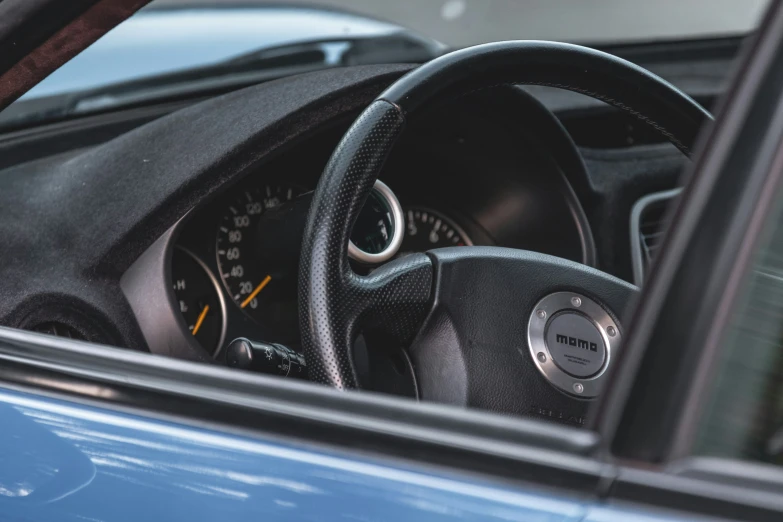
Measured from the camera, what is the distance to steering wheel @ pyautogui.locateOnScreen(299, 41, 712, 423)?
54.4 inches

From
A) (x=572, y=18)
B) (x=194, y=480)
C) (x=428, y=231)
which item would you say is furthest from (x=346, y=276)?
(x=572, y=18)

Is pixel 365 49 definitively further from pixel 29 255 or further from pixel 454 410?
pixel 454 410

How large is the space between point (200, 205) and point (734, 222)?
3.52 feet

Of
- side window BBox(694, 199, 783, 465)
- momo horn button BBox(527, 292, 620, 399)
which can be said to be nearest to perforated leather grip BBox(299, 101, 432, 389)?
momo horn button BBox(527, 292, 620, 399)

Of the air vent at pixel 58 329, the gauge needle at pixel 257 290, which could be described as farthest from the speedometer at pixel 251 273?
the air vent at pixel 58 329

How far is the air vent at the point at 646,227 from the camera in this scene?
7.46ft

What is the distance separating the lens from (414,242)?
2102 millimetres

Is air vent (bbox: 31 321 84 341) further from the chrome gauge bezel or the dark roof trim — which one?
the chrome gauge bezel

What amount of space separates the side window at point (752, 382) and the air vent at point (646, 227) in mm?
1350

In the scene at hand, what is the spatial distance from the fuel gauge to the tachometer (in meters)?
0.36

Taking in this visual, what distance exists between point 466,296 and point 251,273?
54 centimetres

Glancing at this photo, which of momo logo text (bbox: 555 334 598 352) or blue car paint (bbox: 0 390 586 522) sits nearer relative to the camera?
blue car paint (bbox: 0 390 586 522)

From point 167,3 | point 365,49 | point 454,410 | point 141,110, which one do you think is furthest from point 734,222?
point 167,3

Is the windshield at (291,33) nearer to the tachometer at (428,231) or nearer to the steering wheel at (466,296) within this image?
the tachometer at (428,231)
